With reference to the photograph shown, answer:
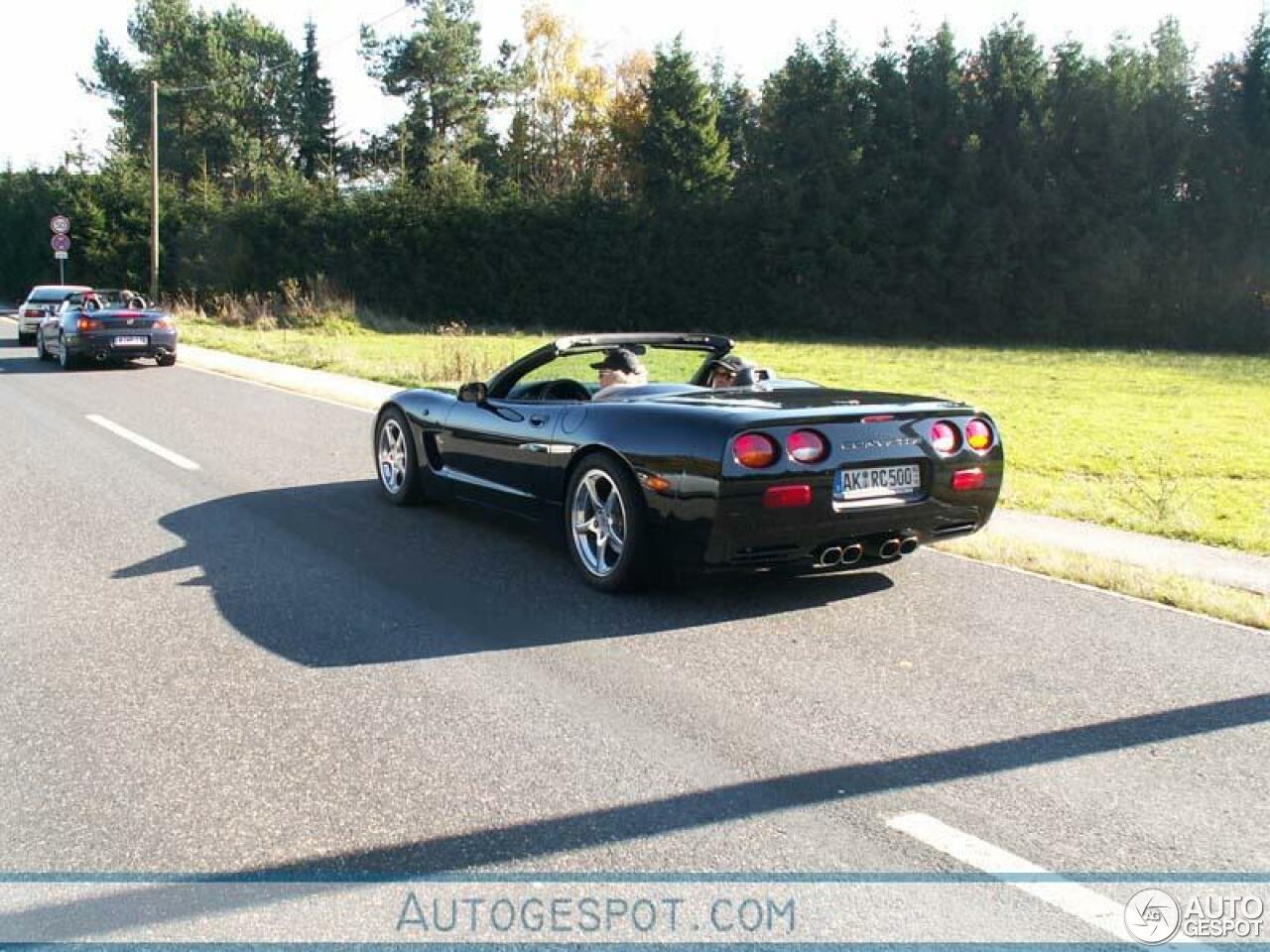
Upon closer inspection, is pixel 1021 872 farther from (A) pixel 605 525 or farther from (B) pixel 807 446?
(A) pixel 605 525

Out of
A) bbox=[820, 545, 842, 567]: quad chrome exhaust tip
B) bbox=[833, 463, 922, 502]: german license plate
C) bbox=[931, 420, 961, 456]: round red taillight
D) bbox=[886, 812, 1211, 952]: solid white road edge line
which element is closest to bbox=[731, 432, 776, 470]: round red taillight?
bbox=[833, 463, 922, 502]: german license plate

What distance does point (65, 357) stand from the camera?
770 inches

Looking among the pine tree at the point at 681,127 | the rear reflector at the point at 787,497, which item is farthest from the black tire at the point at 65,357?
the pine tree at the point at 681,127

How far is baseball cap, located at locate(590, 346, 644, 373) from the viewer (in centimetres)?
693

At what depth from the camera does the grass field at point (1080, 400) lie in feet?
29.3

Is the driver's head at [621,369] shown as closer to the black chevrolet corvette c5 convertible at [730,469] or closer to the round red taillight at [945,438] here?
the black chevrolet corvette c5 convertible at [730,469]

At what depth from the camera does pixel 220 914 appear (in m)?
2.91

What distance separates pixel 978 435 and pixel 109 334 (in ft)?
55.5

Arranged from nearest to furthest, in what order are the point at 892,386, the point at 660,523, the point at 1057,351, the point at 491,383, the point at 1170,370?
the point at 660,523 → the point at 491,383 → the point at 892,386 → the point at 1170,370 → the point at 1057,351

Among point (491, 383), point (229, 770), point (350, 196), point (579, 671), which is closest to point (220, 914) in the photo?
point (229, 770)

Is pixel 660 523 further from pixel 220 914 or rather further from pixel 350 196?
pixel 350 196

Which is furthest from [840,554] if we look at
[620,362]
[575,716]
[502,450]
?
[502,450]

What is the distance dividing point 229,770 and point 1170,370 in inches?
991

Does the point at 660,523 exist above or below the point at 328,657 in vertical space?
above
